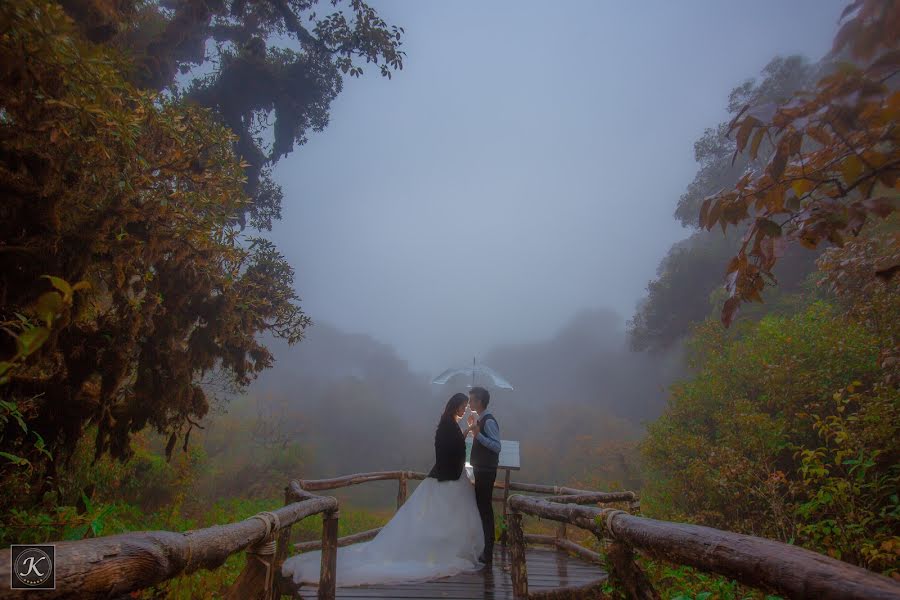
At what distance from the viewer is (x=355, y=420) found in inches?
1155

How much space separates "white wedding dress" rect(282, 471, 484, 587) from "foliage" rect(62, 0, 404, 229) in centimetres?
801

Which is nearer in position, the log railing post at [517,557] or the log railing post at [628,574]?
the log railing post at [628,574]

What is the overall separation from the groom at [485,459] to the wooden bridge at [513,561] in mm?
523

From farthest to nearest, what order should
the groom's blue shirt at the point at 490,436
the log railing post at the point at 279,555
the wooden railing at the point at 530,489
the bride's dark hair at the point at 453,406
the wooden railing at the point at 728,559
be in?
the bride's dark hair at the point at 453,406 < the groom's blue shirt at the point at 490,436 < the wooden railing at the point at 530,489 < the log railing post at the point at 279,555 < the wooden railing at the point at 728,559

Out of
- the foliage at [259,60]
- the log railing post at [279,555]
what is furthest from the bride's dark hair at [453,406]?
the foliage at [259,60]

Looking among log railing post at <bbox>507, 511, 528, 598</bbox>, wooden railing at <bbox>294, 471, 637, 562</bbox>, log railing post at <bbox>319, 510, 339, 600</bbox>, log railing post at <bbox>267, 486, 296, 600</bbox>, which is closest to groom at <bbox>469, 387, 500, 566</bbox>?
wooden railing at <bbox>294, 471, 637, 562</bbox>

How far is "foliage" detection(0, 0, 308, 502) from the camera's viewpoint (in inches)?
128

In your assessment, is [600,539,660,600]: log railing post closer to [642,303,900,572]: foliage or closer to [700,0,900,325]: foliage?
[700,0,900,325]: foliage

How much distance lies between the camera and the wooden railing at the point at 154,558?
3.65ft

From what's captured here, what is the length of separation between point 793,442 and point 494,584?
221 inches

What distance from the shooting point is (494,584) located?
4.17 m

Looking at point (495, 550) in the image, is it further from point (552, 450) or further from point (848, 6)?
point (552, 450)

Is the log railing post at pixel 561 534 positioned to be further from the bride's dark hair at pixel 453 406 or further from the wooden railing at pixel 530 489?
the bride's dark hair at pixel 453 406

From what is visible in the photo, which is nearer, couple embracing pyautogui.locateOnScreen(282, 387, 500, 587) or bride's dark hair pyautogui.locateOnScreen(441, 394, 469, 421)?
couple embracing pyautogui.locateOnScreen(282, 387, 500, 587)
